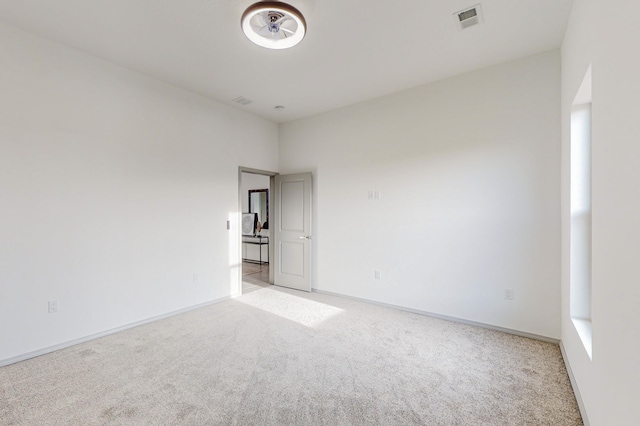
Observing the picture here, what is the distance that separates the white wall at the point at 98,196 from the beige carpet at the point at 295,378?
0.40 meters

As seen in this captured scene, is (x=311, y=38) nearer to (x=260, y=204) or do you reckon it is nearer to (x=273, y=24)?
(x=273, y=24)

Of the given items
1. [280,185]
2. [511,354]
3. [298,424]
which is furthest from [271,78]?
[511,354]

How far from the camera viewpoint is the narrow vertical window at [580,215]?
225 centimetres

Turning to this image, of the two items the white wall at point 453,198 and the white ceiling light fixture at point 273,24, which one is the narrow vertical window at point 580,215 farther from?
the white ceiling light fixture at point 273,24

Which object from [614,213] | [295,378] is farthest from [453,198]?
[295,378]

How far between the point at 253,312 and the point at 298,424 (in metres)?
2.16

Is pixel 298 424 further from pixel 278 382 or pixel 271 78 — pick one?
pixel 271 78

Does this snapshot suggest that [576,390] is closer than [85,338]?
Yes

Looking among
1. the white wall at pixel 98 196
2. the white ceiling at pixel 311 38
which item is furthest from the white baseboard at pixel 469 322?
the white ceiling at pixel 311 38

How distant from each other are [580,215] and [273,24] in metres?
2.92

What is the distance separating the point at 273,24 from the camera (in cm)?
232

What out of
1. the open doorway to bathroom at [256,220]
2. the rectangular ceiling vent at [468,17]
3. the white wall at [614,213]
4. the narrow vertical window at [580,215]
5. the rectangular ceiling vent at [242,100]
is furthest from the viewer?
the open doorway to bathroom at [256,220]

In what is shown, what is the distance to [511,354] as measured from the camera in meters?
2.65

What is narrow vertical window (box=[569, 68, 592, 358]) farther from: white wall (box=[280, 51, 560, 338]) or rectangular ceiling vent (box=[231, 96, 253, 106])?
rectangular ceiling vent (box=[231, 96, 253, 106])
